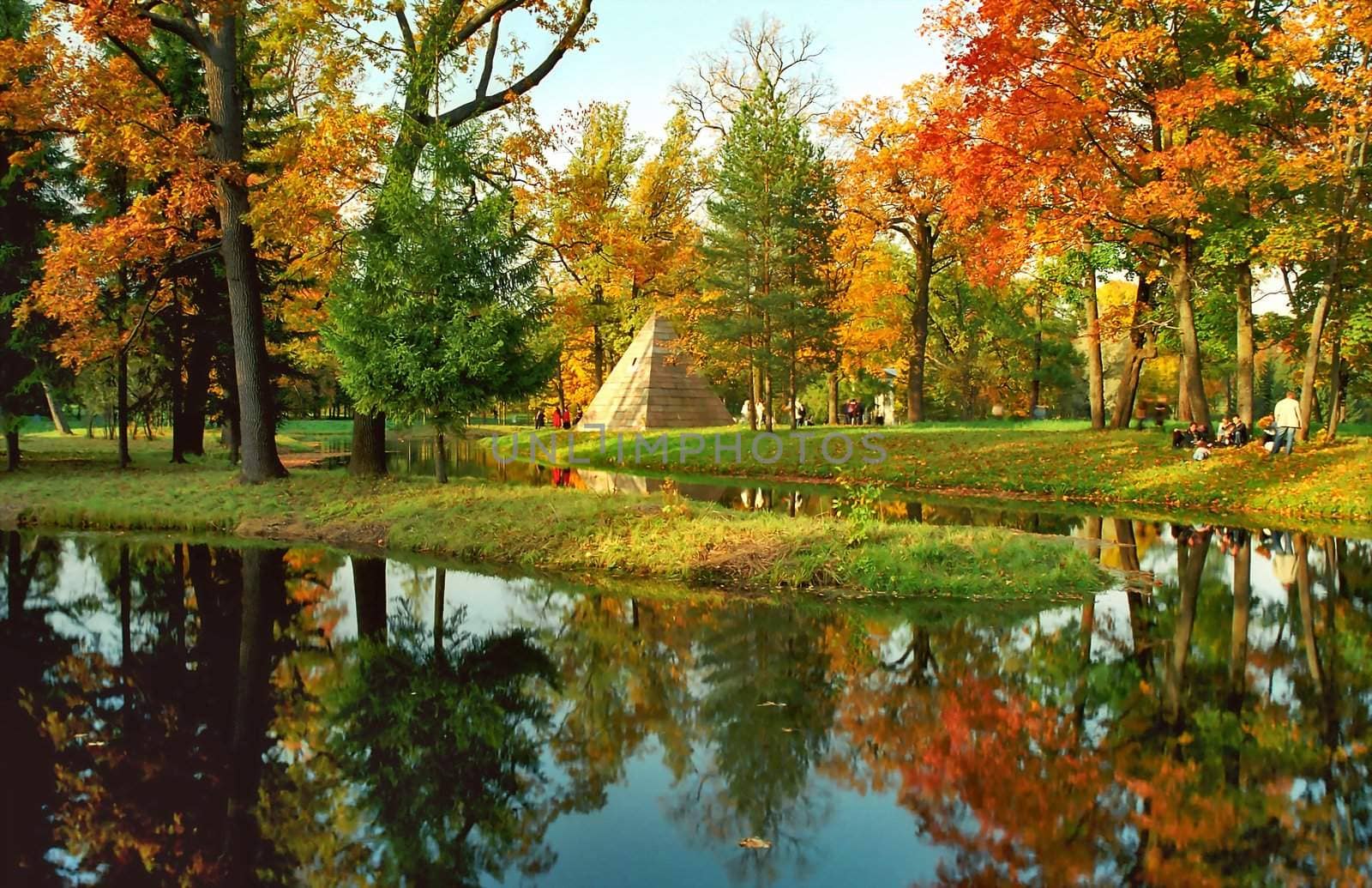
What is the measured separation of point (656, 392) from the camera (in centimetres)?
3606

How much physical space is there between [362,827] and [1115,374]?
6099cm

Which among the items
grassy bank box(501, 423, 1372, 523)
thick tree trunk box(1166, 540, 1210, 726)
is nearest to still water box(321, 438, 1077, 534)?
grassy bank box(501, 423, 1372, 523)

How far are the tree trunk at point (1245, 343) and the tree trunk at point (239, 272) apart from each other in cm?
2265

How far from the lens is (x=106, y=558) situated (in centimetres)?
1175

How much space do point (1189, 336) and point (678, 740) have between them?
21022 millimetres

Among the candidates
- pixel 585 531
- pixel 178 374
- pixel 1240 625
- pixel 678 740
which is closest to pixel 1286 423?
pixel 1240 625

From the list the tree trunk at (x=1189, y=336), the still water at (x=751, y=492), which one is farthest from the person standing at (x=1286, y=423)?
the still water at (x=751, y=492)

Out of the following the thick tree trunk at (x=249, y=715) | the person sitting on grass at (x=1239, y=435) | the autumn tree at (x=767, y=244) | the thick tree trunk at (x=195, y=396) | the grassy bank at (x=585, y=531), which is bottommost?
the thick tree trunk at (x=249, y=715)

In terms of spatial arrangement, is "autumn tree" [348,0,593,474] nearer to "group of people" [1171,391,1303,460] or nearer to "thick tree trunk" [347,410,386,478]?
"thick tree trunk" [347,410,386,478]

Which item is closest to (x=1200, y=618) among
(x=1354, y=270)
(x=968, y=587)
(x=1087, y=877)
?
(x=968, y=587)

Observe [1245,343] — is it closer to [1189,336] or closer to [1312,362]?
[1189,336]

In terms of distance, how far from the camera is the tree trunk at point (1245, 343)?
2253 centimetres

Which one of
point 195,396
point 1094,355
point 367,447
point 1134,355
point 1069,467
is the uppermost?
point 1094,355

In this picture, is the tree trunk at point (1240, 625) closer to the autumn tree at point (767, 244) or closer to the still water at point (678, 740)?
the still water at point (678, 740)
